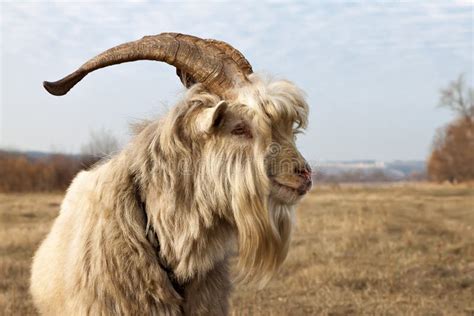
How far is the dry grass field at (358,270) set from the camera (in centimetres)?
844

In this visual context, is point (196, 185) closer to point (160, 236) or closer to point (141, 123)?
point (160, 236)

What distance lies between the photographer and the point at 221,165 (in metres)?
3.90

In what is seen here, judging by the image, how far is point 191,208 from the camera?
396 cm

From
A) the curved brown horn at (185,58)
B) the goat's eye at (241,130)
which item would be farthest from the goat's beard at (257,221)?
the curved brown horn at (185,58)

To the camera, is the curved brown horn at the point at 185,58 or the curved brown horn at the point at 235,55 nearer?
the curved brown horn at the point at 185,58

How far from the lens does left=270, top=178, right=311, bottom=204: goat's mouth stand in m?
3.84

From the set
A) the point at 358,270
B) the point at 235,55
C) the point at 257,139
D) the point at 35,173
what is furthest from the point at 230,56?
the point at 35,173

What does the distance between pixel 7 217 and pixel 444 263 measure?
1312cm

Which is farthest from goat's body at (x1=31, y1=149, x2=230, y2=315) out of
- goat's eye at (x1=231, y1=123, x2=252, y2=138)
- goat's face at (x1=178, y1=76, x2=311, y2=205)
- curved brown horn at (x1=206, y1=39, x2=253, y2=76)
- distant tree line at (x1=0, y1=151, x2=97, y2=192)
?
distant tree line at (x1=0, y1=151, x2=97, y2=192)

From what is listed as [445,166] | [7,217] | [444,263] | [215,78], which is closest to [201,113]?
[215,78]

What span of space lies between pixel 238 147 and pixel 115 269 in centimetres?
106

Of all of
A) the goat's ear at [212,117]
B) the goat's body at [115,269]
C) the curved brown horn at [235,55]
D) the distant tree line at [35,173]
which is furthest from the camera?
the distant tree line at [35,173]

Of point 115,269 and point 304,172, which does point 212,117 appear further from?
point 115,269

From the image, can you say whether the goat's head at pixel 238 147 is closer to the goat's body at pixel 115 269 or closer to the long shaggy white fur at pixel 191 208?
the long shaggy white fur at pixel 191 208
